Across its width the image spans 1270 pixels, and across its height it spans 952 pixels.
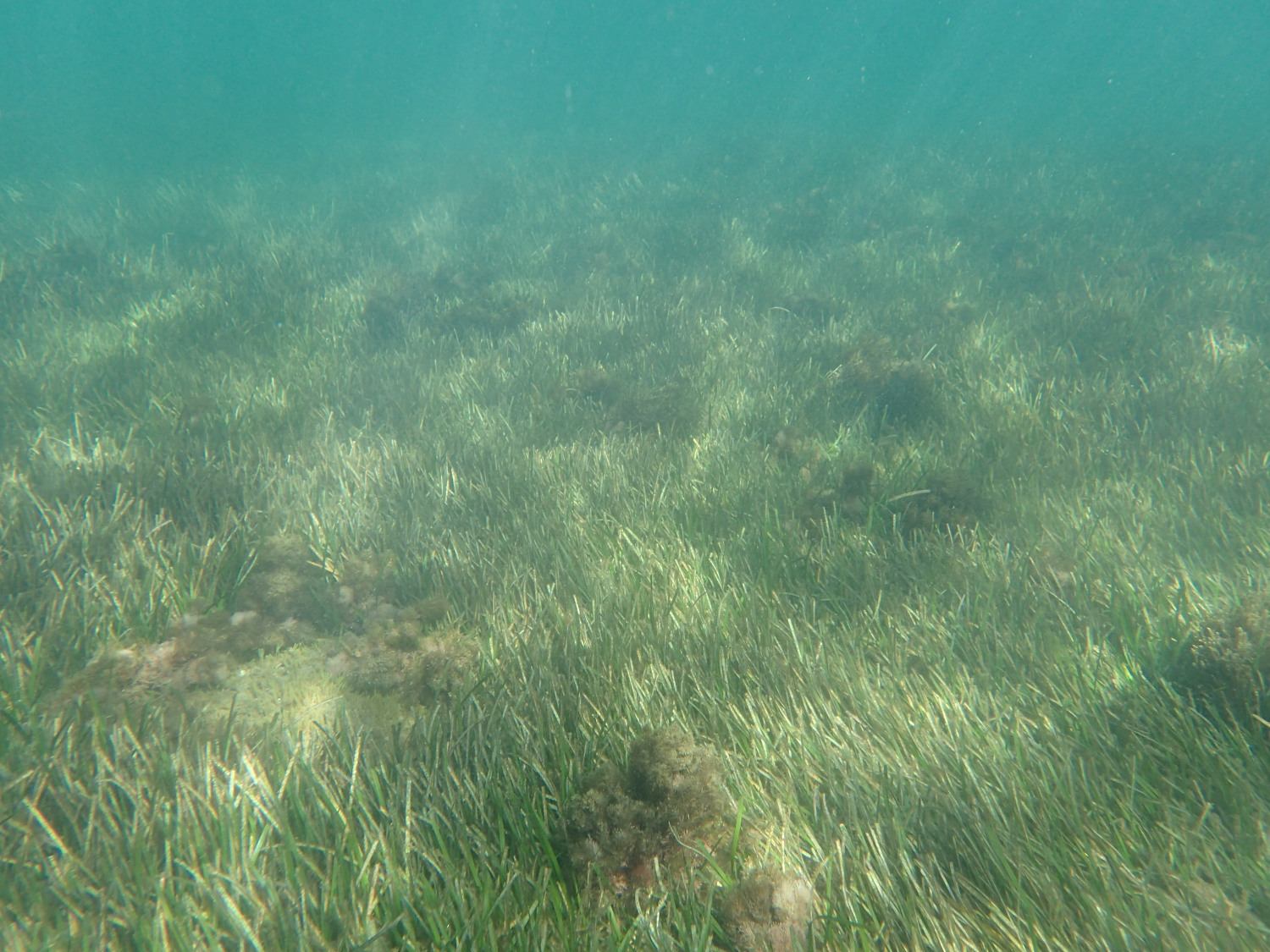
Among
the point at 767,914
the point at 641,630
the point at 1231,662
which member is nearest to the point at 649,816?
the point at 767,914

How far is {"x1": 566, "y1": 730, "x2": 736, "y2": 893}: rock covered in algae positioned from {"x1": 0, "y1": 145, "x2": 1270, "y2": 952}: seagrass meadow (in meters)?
0.01

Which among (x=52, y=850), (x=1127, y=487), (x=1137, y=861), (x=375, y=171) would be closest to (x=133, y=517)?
(x=52, y=850)

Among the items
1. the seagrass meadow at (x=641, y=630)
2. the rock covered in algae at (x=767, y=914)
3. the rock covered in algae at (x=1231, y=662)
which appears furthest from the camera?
the rock covered in algae at (x=1231, y=662)

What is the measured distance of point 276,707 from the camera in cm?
277

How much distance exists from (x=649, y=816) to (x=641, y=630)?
1.04 metres

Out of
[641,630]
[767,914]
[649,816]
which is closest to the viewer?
[767,914]

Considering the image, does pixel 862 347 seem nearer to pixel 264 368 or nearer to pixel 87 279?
pixel 264 368

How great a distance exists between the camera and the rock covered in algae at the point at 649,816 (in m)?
1.83

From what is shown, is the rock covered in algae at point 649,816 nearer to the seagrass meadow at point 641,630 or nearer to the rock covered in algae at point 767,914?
the seagrass meadow at point 641,630

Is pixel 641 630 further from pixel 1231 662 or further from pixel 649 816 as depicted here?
pixel 1231 662

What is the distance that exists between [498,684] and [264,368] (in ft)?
19.3

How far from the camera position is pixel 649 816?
1876 mm

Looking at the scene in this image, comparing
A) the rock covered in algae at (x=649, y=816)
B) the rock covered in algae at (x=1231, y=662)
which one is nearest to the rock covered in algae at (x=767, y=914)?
the rock covered in algae at (x=649, y=816)

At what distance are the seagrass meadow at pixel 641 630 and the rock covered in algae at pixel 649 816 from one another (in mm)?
14
